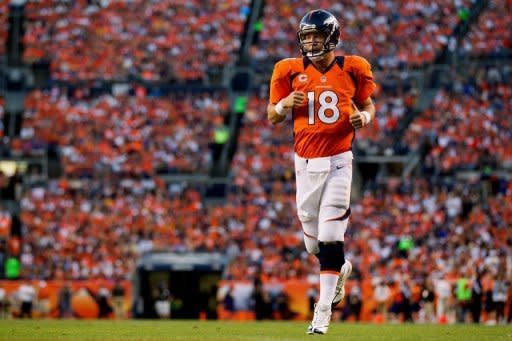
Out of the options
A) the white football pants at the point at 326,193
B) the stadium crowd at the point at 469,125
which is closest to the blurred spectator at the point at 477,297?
the stadium crowd at the point at 469,125

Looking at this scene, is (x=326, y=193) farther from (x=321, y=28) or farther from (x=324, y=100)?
(x=321, y=28)

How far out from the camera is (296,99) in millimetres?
10227

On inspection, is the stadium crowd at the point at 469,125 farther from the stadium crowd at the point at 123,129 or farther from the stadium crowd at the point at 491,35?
the stadium crowd at the point at 123,129

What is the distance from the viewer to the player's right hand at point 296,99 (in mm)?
10219

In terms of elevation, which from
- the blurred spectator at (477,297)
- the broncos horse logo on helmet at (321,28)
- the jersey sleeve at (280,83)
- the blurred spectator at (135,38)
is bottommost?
the blurred spectator at (477,297)

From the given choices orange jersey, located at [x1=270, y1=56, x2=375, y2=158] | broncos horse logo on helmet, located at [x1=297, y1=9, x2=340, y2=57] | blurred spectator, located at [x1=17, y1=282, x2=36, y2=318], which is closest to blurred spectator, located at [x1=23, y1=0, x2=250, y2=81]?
blurred spectator, located at [x1=17, y1=282, x2=36, y2=318]

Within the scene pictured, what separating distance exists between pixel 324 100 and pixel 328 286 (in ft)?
5.63

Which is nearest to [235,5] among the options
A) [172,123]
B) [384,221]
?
[172,123]

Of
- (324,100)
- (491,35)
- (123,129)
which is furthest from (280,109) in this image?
(491,35)

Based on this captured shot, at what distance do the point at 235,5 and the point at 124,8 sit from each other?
3758 mm

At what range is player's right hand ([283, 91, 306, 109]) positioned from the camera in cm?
1022

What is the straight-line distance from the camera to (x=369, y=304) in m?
25.5

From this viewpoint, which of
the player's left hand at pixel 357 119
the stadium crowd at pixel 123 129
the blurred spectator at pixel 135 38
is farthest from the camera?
the blurred spectator at pixel 135 38

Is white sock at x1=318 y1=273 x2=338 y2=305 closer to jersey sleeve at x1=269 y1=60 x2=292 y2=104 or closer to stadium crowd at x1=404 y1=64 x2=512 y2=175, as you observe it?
jersey sleeve at x1=269 y1=60 x2=292 y2=104
